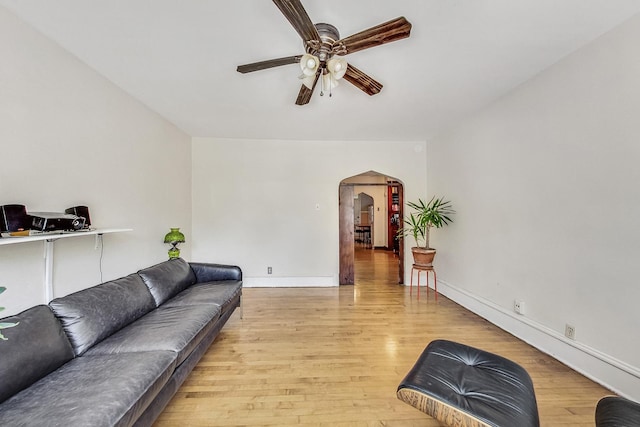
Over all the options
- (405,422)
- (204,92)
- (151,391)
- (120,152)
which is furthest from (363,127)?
(151,391)

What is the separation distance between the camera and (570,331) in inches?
89.4

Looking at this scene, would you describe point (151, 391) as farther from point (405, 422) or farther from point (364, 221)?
point (364, 221)

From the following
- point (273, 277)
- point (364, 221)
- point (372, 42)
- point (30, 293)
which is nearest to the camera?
point (372, 42)

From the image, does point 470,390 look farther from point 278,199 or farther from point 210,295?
point 278,199

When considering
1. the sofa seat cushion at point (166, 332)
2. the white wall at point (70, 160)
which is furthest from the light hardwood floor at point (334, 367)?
the white wall at point (70, 160)

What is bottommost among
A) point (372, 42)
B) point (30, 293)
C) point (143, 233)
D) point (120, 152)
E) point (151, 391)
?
point (151, 391)

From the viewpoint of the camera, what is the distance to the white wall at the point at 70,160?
1.80 meters

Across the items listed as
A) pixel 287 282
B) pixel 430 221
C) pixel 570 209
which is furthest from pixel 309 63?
pixel 287 282

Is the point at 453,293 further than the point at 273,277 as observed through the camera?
No

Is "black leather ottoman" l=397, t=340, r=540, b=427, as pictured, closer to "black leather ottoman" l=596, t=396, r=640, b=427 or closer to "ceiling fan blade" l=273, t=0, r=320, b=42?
"black leather ottoman" l=596, t=396, r=640, b=427

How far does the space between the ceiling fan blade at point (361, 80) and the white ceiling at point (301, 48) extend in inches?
9.9

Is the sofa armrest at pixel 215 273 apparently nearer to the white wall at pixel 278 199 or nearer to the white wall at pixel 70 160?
the white wall at pixel 70 160

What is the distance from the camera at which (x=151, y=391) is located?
1.40 meters

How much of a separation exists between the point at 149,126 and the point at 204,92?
41.5 inches
